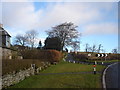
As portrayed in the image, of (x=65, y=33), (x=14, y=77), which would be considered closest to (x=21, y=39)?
(x=65, y=33)

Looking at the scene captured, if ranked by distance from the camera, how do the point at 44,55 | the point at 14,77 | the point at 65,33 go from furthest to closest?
the point at 65,33, the point at 44,55, the point at 14,77

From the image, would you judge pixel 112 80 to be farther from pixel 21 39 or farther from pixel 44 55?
pixel 21 39

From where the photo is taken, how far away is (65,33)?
167ft

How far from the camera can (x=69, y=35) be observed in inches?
1981

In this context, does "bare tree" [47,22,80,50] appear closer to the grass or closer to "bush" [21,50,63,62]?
"bush" [21,50,63,62]

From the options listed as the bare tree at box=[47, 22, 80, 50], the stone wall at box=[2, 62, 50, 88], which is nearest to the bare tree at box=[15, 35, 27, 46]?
the bare tree at box=[47, 22, 80, 50]

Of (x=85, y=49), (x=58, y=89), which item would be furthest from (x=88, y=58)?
(x=58, y=89)

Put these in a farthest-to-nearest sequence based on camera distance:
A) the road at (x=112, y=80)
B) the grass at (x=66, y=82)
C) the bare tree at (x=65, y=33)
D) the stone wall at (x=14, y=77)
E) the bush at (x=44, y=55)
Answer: the bare tree at (x=65, y=33), the bush at (x=44, y=55), the stone wall at (x=14, y=77), the grass at (x=66, y=82), the road at (x=112, y=80)

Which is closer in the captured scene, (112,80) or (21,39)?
(112,80)

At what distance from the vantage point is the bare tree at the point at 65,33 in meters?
49.9

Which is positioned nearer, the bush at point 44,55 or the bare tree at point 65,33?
the bush at point 44,55

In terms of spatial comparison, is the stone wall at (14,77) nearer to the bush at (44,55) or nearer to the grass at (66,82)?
the grass at (66,82)

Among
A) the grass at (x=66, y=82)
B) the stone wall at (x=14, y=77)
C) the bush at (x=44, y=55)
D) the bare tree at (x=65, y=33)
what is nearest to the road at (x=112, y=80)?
the grass at (x=66, y=82)

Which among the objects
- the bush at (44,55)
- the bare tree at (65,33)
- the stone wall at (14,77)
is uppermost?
the bare tree at (65,33)
